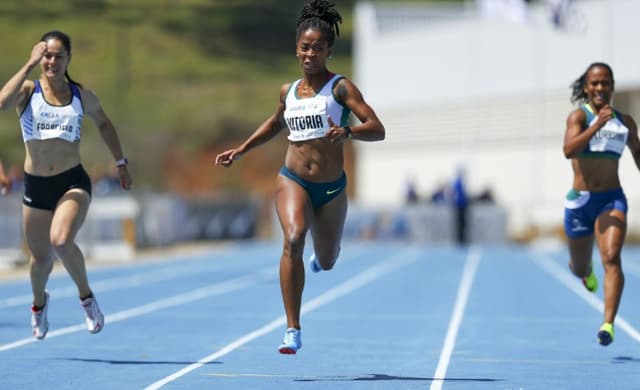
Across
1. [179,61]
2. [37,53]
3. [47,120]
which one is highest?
[37,53]

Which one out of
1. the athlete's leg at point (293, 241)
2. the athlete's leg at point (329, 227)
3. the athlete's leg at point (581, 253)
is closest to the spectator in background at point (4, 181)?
the athlete's leg at point (293, 241)

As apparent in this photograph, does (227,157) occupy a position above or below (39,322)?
above

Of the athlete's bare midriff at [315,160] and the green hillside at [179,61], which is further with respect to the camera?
the green hillside at [179,61]

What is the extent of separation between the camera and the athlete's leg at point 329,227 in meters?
9.01

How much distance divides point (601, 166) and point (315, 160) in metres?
2.43

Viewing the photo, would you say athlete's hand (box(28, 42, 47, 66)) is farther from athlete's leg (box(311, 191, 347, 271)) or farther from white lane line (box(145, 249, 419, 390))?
white lane line (box(145, 249, 419, 390))

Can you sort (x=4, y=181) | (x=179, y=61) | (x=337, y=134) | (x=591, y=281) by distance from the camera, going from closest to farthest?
(x=337, y=134)
(x=4, y=181)
(x=591, y=281)
(x=179, y=61)

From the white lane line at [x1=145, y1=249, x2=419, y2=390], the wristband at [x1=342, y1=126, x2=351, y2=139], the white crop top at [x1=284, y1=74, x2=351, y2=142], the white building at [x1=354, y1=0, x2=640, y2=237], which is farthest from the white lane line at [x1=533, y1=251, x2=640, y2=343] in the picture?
the white building at [x1=354, y1=0, x2=640, y2=237]

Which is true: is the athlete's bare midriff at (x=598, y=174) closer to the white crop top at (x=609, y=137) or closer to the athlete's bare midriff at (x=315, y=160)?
the white crop top at (x=609, y=137)

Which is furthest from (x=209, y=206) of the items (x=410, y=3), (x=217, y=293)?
(x=410, y=3)

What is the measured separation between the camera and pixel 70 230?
30.8 feet

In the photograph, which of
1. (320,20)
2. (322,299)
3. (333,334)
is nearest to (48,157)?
(320,20)

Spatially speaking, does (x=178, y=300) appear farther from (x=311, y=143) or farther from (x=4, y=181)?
(x=311, y=143)

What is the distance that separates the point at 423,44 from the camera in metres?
55.8
